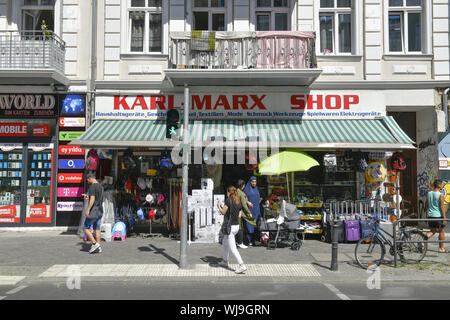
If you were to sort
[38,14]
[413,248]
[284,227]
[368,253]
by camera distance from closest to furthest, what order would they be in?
[368,253] < [413,248] < [284,227] < [38,14]

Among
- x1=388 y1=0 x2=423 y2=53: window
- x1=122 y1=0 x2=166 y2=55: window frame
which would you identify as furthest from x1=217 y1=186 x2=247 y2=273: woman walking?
x1=388 y1=0 x2=423 y2=53: window

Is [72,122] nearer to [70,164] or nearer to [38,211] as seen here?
[70,164]

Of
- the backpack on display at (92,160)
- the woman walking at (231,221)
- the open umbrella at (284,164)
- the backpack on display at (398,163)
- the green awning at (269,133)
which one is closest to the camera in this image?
the woman walking at (231,221)

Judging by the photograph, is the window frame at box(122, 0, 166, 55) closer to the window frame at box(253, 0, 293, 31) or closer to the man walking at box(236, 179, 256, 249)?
the window frame at box(253, 0, 293, 31)

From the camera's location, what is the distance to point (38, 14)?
1321cm

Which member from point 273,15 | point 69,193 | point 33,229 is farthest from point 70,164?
point 273,15

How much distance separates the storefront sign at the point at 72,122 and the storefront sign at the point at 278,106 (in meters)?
1.75

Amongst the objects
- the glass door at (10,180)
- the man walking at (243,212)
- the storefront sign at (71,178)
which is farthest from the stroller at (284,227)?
the glass door at (10,180)

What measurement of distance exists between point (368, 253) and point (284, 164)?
3.06 meters

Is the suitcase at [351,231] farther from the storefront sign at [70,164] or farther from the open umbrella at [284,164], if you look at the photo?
the storefront sign at [70,164]

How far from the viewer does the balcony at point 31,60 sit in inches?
460

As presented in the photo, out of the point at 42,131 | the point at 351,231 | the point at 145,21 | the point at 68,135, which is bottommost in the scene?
the point at 351,231

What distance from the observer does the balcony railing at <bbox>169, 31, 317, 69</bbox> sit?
455 inches
